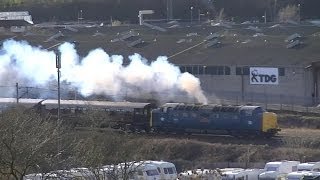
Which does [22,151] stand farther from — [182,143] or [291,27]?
[291,27]

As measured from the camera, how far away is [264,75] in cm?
5653

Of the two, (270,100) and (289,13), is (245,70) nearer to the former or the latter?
(270,100)

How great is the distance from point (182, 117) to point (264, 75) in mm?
12288

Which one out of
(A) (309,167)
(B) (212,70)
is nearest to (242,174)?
(A) (309,167)

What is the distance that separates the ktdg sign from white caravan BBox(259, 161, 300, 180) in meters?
20.0

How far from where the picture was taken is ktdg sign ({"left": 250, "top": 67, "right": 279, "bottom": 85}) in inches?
2208

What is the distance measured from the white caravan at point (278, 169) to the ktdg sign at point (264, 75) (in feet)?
65.6

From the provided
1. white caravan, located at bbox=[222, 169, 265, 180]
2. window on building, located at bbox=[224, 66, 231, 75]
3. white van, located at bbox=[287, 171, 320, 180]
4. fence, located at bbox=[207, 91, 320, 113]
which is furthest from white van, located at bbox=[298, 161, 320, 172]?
window on building, located at bbox=[224, 66, 231, 75]

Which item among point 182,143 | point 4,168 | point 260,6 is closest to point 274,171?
point 182,143

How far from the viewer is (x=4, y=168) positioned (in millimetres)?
21656

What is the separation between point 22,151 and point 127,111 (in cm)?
2569

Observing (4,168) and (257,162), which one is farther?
(257,162)

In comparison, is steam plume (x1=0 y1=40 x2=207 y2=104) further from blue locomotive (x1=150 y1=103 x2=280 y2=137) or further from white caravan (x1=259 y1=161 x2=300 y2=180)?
white caravan (x1=259 y1=161 x2=300 y2=180)

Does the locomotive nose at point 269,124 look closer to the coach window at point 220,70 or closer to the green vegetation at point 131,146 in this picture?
the green vegetation at point 131,146
